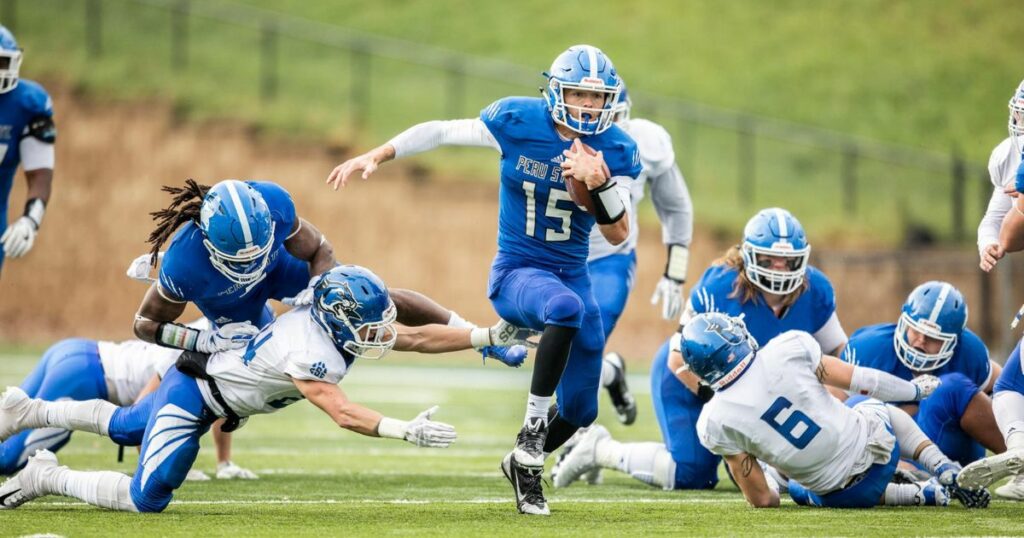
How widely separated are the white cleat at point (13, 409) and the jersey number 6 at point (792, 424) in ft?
10.9

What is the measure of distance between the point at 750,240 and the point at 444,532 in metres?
2.27

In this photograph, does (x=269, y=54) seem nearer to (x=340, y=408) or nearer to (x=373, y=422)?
(x=340, y=408)

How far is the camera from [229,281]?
6176mm

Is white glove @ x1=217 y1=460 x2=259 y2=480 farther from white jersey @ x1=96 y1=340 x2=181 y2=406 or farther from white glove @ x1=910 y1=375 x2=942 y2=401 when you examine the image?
white glove @ x1=910 y1=375 x2=942 y2=401

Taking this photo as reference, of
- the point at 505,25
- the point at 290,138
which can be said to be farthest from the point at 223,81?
the point at 505,25

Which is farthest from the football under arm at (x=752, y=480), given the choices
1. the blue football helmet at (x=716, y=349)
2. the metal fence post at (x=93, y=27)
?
the metal fence post at (x=93, y=27)

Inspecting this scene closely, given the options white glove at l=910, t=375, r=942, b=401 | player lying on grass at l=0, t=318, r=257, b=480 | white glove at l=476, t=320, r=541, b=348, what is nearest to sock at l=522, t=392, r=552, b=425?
white glove at l=476, t=320, r=541, b=348

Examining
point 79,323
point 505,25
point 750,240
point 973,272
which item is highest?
point 505,25

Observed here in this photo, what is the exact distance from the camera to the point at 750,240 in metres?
6.57

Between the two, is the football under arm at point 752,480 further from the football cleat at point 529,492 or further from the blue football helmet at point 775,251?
the blue football helmet at point 775,251

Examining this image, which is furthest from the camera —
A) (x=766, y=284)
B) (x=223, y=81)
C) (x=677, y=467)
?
(x=223, y=81)

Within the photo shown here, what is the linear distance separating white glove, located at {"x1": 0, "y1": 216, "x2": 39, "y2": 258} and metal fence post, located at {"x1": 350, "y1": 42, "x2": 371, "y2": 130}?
16582mm

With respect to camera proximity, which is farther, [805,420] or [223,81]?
[223,81]

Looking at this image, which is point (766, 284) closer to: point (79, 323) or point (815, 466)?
point (815, 466)
